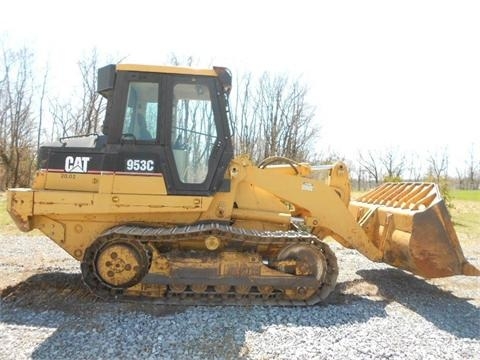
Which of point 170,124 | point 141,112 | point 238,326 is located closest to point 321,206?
point 238,326

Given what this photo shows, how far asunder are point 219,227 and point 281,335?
1.53 metres

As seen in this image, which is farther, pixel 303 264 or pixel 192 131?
pixel 192 131

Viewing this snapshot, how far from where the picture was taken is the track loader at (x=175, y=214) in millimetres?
5500

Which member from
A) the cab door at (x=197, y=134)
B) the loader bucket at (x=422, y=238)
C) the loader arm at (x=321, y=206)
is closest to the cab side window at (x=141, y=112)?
the cab door at (x=197, y=134)

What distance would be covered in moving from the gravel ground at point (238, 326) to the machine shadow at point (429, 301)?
1 centimetres

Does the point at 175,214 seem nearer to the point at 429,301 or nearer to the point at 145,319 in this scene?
the point at 145,319

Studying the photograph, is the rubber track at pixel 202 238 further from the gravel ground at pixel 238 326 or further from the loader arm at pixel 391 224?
the loader arm at pixel 391 224

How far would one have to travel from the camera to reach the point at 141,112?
5.80 metres

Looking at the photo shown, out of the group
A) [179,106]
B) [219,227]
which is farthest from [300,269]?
[179,106]

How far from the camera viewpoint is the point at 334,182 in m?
6.82

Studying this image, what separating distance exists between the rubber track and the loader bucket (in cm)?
119

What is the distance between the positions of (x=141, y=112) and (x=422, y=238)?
4.07 metres

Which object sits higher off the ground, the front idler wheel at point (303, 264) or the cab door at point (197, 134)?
the cab door at point (197, 134)

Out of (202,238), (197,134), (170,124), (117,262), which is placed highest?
(170,124)
